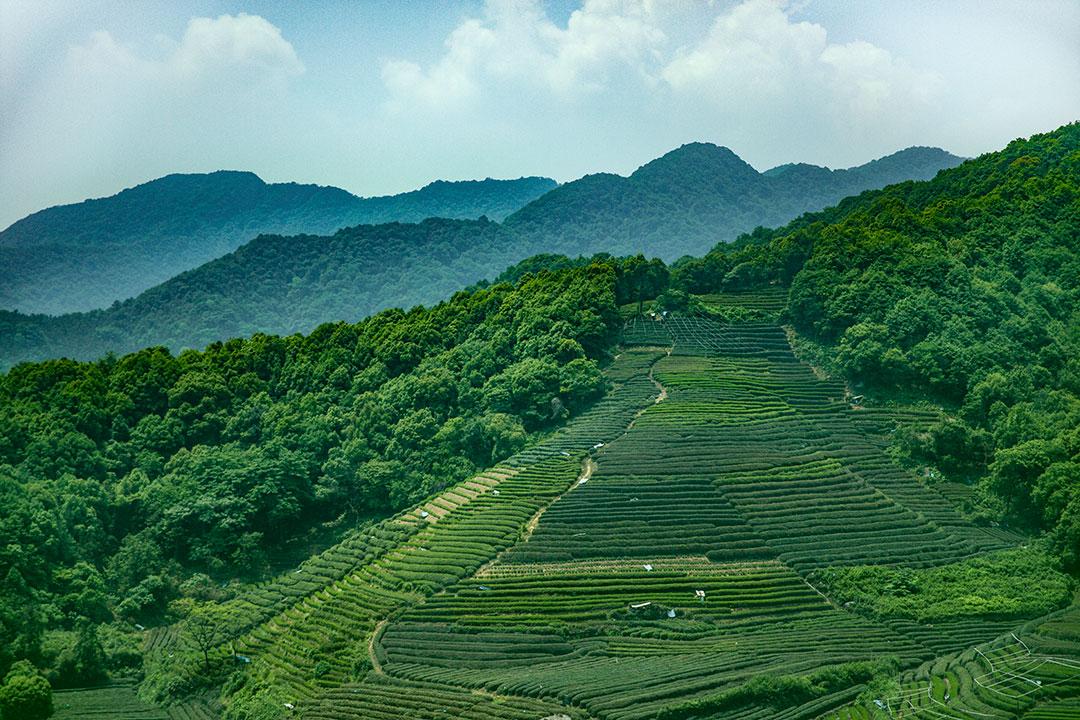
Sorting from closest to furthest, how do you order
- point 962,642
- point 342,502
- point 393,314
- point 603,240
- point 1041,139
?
1. point 962,642
2. point 342,502
3. point 393,314
4. point 1041,139
5. point 603,240

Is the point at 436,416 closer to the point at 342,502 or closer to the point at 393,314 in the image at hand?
the point at 342,502

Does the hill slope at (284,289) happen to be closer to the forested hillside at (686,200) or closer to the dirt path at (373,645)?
the forested hillside at (686,200)

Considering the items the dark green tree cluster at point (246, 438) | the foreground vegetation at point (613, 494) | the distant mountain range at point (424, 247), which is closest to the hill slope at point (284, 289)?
the distant mountain range at point (424, 247)

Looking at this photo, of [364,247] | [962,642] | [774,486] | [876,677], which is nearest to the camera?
[876,677]

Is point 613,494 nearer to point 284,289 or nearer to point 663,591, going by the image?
point 663,591

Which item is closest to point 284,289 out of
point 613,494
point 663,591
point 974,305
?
point 613,494

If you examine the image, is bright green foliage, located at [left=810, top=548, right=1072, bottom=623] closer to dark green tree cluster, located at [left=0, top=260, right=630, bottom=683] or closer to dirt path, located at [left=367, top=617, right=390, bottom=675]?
dirt path, located at [left=367, top=617, right=390, bottom=675]

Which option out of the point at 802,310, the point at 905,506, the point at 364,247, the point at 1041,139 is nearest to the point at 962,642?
the point at 905,506
